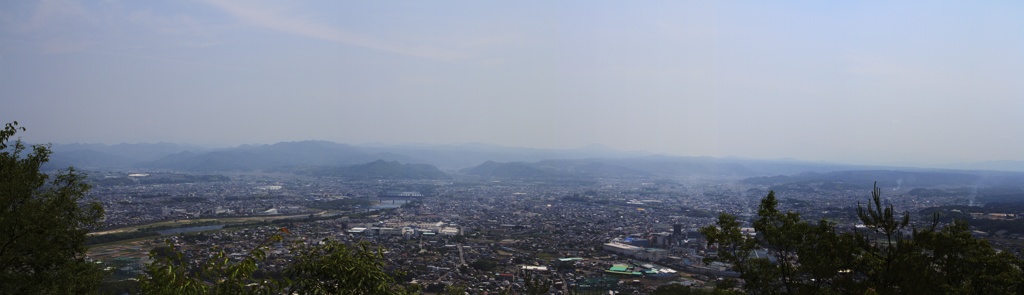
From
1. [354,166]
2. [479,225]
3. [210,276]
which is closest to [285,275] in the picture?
[210,276]

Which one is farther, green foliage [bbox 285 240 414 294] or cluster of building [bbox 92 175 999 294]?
cluster of building [bbox 92 175 999 294]

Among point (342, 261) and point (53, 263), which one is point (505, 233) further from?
point (342, 261)

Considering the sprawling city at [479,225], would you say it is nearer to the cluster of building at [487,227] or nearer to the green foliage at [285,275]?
the cluster of building at [487,227]

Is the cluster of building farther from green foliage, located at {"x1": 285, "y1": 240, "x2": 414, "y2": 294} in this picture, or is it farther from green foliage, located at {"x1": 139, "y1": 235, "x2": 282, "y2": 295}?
green foliage, located at {"x1": 139, "y1": 235, "x2": 282, "y2": 295}

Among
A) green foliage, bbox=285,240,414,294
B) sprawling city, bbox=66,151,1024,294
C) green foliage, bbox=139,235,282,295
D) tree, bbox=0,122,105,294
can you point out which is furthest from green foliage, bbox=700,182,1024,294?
tree, bbox=0,122,105,294

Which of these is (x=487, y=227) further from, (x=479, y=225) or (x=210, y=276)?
(x=210, y=276)

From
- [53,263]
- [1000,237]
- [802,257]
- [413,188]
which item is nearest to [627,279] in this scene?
[802,257]
